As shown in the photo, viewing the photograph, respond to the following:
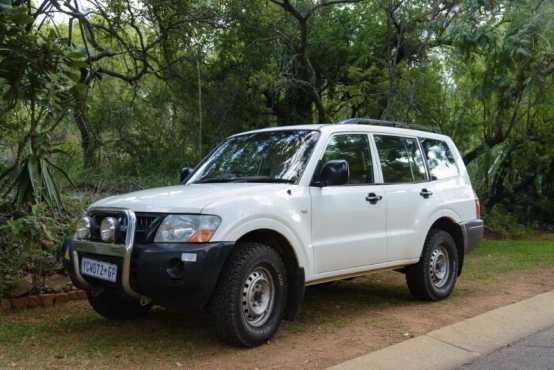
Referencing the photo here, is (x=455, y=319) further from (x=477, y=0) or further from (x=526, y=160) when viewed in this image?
(x=526, y=160)

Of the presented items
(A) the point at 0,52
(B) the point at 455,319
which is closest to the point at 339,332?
(B) the point at 455,319

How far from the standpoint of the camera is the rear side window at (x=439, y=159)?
6.92m

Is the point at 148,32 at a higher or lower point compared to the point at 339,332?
higher

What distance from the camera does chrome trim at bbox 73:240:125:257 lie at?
4.50 m

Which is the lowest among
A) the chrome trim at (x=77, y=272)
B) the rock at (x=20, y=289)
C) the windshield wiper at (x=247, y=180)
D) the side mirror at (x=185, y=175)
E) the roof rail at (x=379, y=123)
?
the rock at (x=20, y=289)

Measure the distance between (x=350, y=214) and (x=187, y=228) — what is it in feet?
5.86

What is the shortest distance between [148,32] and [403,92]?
5603 mm

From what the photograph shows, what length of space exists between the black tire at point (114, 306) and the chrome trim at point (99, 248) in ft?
1.93

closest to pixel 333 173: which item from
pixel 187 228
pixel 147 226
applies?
pixel 187 228

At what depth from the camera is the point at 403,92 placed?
41.2 feet

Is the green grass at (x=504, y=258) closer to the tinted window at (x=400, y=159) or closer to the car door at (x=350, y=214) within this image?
the tinted window at (x=400, y=159)

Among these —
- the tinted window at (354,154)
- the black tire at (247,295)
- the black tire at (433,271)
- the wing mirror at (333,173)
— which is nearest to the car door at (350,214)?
the tinted window at (354,154)

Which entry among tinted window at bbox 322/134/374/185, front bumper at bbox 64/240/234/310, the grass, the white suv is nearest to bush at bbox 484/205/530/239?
the grass

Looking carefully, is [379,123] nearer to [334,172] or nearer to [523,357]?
[334,172]
